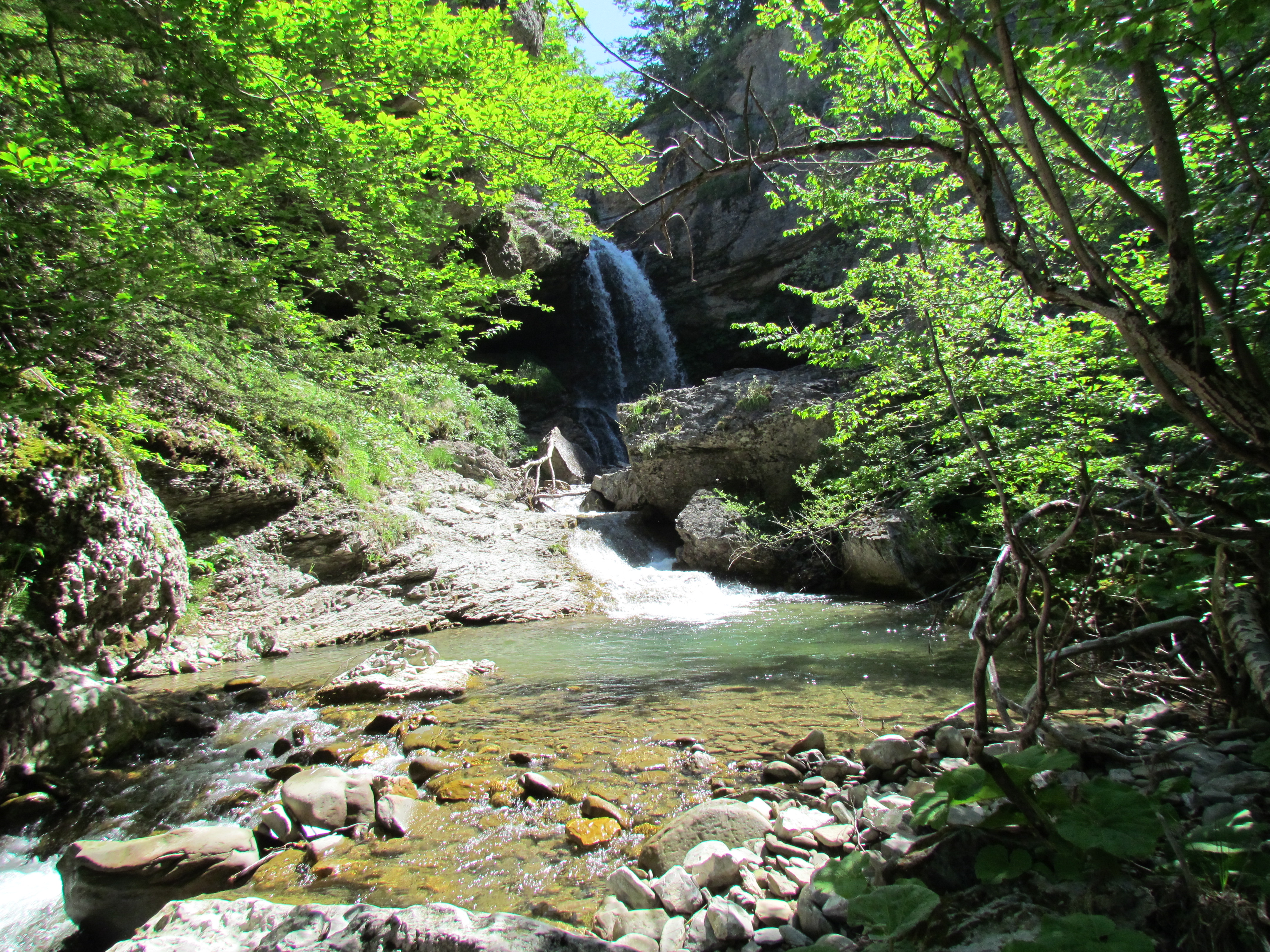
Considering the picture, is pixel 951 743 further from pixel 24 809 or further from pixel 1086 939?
pixel 24 809

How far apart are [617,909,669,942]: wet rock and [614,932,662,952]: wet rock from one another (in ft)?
0.06

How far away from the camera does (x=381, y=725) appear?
4762 mm

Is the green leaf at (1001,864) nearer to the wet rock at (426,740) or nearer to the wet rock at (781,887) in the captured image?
the wet rock at (781,887)

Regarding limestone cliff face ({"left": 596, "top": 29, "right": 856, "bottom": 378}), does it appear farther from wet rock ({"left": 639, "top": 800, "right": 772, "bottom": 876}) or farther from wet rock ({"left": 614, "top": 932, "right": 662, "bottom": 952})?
wet rock ({"left": 614, "top": 932, "right": 662, "bottom": 952})

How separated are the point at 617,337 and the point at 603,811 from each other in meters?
20.8

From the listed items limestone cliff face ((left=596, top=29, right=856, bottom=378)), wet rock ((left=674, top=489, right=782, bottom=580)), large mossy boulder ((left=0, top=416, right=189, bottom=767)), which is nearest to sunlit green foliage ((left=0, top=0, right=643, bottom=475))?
→ large mossy boulder ((left=0, top=416, right=189, bottom=767))

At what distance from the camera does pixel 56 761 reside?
12.7 ft

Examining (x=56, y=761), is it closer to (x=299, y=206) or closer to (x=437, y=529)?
(x=299, y=206)

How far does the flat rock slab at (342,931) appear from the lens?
1635mm

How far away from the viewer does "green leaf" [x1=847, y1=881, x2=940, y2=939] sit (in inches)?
62.3

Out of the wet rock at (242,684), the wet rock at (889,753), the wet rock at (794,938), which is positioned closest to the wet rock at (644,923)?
the wet rock at (794,938)

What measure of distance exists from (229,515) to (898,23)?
917 centimetres

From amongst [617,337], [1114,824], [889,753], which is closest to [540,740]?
[889,753]

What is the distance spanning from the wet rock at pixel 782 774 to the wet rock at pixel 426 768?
2031mm
